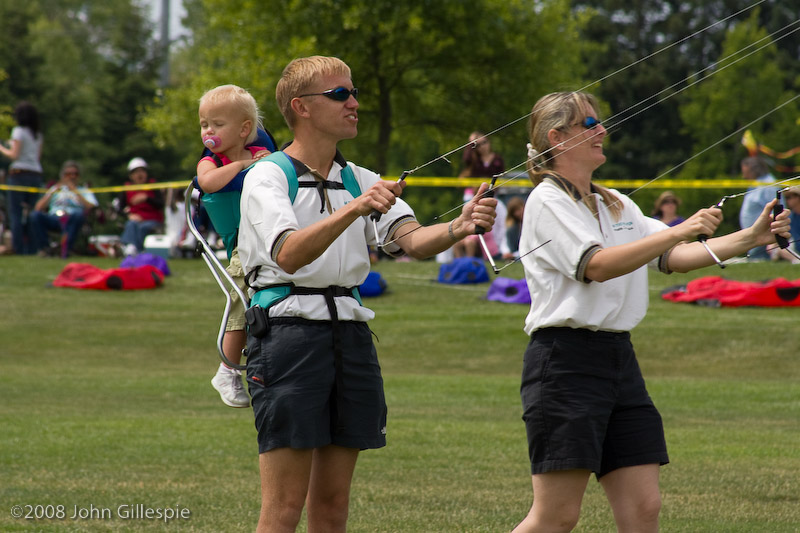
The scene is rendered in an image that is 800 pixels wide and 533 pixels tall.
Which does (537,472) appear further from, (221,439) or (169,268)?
(169,268)

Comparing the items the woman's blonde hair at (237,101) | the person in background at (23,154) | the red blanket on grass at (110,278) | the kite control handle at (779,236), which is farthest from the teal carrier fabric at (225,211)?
the person in background at (23,154)

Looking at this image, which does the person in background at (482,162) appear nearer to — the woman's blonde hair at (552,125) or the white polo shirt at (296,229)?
the woman's blonde hair at (552,125)

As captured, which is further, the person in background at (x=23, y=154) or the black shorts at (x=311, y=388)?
the person in background at (x=23, y=154)

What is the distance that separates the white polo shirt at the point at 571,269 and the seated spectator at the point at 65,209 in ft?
55.5

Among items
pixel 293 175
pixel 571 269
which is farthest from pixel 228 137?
pixel 571 269

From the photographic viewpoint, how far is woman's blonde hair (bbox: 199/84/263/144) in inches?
185

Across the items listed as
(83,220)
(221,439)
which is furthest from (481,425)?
(83,220)

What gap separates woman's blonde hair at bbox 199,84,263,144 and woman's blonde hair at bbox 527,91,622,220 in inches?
48.4

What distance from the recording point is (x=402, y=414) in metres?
9.45

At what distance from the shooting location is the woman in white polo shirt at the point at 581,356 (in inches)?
153

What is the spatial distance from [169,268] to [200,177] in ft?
48.5

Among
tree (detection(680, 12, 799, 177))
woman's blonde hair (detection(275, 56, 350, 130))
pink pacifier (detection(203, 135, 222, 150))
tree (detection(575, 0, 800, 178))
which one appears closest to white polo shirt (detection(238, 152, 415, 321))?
woman's blonde hair (detection(275, 56, 350, 130))

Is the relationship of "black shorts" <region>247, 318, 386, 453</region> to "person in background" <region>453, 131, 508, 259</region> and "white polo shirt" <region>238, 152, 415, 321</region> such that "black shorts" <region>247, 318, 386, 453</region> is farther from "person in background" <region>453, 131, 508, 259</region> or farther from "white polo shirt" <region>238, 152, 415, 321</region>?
"person in background" <region>453, 131, 508, 259</region>

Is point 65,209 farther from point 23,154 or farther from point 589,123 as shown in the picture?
point 589,123
